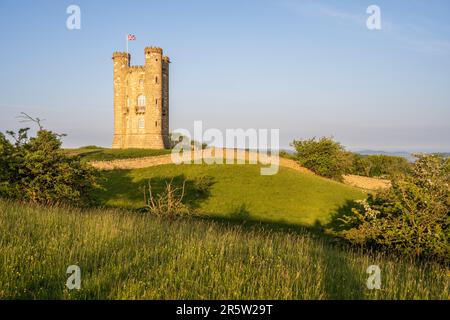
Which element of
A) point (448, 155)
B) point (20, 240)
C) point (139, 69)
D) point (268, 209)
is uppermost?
point (139, 69)

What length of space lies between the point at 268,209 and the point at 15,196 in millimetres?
20473

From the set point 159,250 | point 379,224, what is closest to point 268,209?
point 379,224

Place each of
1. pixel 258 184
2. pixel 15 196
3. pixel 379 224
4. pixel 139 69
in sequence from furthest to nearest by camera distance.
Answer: pixel 139 69, pixel 258 184, pixel 15 196, pixel 379 224

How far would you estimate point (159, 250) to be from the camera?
6914 millimetres

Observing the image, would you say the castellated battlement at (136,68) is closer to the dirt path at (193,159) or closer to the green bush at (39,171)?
the dirt path at (193,159)

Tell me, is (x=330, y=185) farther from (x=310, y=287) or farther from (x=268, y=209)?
(x=310, y=287)

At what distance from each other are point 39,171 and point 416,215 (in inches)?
659

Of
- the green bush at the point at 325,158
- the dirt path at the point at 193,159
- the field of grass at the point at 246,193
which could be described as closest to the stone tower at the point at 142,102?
the dirt path at the point at 193,159

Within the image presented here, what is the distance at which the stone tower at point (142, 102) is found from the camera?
63.7 metres

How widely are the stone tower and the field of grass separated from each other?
75.1ft

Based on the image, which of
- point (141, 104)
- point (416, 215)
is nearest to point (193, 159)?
point (141, 104)

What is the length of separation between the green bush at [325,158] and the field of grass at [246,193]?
29.2ft
